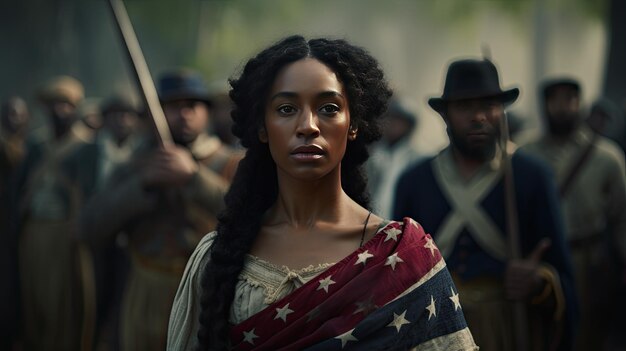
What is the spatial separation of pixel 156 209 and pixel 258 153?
3.68 metres

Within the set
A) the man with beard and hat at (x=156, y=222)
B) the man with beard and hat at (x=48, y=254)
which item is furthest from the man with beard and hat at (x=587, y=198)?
the man with beard and hat at (x=48, y=254)

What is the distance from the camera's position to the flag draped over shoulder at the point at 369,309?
13.5 feet

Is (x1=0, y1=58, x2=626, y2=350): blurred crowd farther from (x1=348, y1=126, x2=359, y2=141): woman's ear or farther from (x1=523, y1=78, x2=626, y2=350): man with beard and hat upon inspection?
(x1=348, y1=126, x2=359, y2=141): woman's ear

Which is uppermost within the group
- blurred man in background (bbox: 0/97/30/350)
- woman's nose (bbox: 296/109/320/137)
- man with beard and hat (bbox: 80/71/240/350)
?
woman's nose (bbox: 296/109/320/137)

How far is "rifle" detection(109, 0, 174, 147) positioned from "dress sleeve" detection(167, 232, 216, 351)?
2147 mm

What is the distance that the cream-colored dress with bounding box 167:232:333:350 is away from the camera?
4.22 metres

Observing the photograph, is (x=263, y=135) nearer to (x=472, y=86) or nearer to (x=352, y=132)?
(x=352, y=132)

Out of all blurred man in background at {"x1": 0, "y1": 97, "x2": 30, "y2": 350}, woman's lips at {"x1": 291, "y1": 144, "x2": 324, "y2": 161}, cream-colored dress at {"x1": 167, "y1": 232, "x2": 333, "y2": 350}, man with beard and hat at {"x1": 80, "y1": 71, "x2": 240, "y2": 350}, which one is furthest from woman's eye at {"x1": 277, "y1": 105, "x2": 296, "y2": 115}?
blurred man in background at {"x1": 0, "y1": 97, "x2": 30, "y2": 350}

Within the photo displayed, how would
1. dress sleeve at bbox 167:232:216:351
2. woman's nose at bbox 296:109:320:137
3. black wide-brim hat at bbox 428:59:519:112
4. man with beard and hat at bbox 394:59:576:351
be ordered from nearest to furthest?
woman's nose at bbox 296:109:320:137 < dress sleeve at bbox 167:232:216:351 < black wide-brim hat at bbox 428:59:519:112 < man with beard and hat at bbox 394:59:576:351

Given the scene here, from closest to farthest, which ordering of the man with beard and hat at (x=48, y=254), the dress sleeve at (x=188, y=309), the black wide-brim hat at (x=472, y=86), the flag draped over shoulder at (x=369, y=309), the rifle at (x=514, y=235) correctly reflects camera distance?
the flag draped over shoulder at (x=369, y=309) → the dress sleeve at (x=188, y=309) → the black wide-brim hat at (x=472, y=86) → the rifle at (x=514, y=235) → the man with beard and hat at (x=48, y=254)

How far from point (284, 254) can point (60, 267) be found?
7.41m

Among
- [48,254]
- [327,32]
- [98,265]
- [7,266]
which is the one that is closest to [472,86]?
[98,265]

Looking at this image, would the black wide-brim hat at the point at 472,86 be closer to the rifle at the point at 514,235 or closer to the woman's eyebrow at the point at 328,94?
the rifle at the point at 514,235

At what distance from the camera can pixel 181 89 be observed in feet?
29.4
